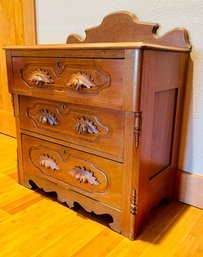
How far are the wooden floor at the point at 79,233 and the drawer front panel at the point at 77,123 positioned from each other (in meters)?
0.35

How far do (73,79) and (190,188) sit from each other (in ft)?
2.63

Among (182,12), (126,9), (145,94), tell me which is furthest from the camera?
(126,9)

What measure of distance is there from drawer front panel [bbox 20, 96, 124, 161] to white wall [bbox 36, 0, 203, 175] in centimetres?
45

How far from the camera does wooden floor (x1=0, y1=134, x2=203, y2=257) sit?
993 mm

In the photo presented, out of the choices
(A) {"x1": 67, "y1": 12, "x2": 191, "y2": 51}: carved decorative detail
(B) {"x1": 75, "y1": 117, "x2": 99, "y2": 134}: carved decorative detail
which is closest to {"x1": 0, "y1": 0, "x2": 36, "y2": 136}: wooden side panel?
(A) {"x1": 67, "y1": 12, "x2": 191, "y2": 51}: carved decorative detail

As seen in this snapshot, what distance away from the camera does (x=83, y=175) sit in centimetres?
115

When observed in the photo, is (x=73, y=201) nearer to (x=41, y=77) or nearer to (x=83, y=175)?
(x=83, y=175)

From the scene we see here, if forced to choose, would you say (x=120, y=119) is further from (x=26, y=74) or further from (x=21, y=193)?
(x=21, y=193)

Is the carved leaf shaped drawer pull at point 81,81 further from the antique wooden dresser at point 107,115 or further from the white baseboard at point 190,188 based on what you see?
the white baseboard at point 190,188

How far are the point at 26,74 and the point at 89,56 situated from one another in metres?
0.42

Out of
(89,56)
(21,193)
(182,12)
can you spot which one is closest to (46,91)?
(89,56)

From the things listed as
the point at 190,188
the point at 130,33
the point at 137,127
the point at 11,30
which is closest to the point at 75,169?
the point at 137,127

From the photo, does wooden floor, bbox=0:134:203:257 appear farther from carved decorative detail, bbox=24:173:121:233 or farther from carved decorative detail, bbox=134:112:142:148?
carved decorative detail, bbox=134:112:142:148

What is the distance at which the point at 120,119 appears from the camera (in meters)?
0.98
